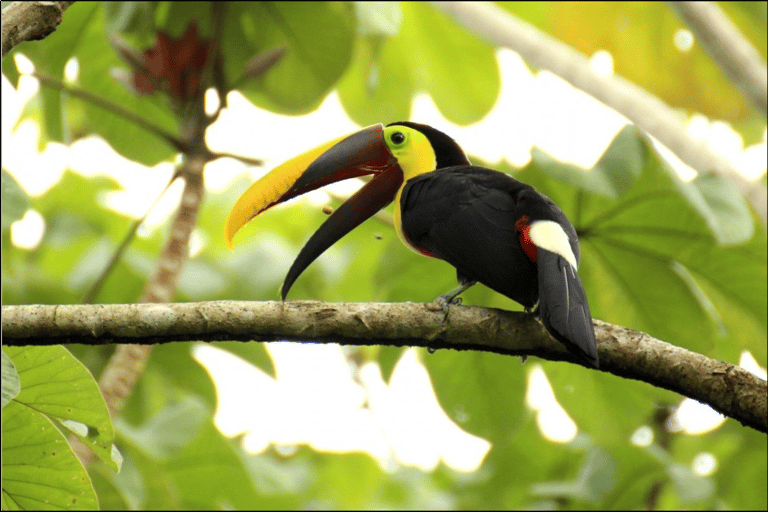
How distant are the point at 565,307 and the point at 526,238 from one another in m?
0.31

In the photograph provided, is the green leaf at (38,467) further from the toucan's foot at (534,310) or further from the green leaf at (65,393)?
the toucan's foot at (534,310)

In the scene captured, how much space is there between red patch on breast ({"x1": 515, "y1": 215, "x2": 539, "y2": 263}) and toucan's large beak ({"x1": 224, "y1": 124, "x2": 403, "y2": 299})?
1.47 ft

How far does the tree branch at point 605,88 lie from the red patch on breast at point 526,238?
1055 mm

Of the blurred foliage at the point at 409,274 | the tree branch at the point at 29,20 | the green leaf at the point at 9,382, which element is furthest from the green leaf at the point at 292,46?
the green leaf at the point at 9,382

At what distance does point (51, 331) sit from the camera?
155cm

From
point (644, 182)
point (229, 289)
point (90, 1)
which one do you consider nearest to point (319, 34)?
point (90, 1)

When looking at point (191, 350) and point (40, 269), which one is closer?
point (191, 350)

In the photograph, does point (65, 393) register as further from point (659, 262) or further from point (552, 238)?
point (659, 262)

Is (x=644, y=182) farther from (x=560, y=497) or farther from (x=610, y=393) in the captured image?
(x=560, y=497)

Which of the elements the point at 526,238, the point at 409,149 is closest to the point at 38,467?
the point at 526,238

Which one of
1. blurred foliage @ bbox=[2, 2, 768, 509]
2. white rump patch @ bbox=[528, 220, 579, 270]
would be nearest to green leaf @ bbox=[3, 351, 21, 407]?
blurred foliage @ bbox=[2, 2, 768, 509]

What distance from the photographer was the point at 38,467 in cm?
174

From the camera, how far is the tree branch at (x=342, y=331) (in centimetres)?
155

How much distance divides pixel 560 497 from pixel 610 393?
1.76 feet
